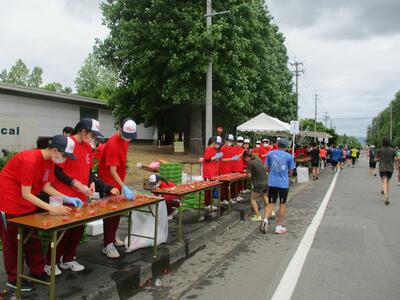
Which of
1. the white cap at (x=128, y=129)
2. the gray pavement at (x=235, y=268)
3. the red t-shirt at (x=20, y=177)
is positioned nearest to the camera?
the red t-shirt at (x=20, y=177)

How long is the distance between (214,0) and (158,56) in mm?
3958

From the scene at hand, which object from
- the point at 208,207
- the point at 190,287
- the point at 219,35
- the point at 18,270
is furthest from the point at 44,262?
the point at 219,35

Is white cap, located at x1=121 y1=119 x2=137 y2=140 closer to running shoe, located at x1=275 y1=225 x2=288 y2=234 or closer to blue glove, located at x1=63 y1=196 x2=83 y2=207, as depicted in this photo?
blue glove, located at x1=63 y1=196 x2=83 y2=207

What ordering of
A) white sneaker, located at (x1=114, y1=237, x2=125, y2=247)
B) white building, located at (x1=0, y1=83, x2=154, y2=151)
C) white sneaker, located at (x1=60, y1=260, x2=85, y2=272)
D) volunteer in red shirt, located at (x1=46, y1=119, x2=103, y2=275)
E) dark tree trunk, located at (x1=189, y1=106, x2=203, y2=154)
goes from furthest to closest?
dark tree trunk, located at (x1=189, y1=106, x2=203, y2=154) → white building, located at (x1=0, y1=83, x2=154, y2=151) → white sneaker, located at (x1=114, y1=237, x2=125, y2=247) → white sneaker, located at (x1=60, y1=260, x2=85, y2=272) → volunteer in red shirt, located at (x1=46, y1=119, x2=103, y2=275)

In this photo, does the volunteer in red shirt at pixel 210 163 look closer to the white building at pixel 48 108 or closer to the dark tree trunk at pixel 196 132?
the white building at pixel 48 108

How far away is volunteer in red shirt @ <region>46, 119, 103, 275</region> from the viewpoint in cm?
452

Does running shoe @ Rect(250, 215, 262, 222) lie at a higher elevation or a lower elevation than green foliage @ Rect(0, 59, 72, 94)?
lower

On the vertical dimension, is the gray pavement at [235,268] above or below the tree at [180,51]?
below

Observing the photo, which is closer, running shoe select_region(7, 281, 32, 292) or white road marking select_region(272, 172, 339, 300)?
running shoe select_region(7, 281, 32, 292)

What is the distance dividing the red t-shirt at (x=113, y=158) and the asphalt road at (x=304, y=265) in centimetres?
152

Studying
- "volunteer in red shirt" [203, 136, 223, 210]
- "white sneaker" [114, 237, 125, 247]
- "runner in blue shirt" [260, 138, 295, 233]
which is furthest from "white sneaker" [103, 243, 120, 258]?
"volunteer in red shirt" [203, 136, 223, 210]

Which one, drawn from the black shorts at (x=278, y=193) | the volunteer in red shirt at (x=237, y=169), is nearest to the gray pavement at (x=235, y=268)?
the black shorts at (x=278, y=193)

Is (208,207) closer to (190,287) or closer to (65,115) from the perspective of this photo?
(190,287)

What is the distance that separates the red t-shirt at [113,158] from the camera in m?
5.14
